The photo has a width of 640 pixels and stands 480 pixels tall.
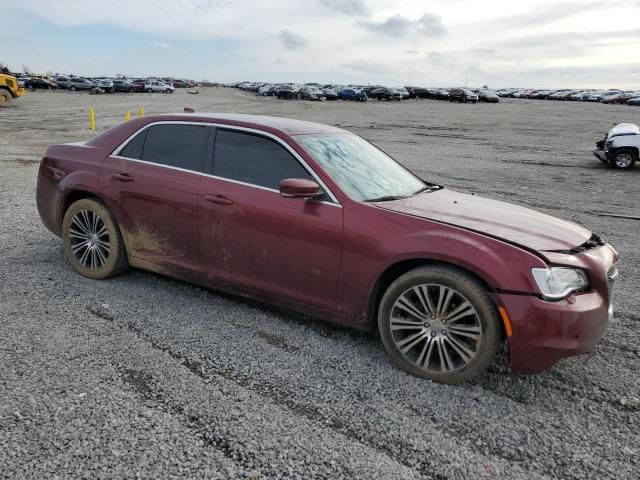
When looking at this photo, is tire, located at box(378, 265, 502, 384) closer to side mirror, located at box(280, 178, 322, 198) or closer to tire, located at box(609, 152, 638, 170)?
side mirror, located at box(280, 178, 322, 198)

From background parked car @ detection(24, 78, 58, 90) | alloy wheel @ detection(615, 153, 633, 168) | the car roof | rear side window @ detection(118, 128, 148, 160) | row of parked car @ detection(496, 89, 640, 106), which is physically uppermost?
row of parked car @ detection(496, 89, 640, 106)

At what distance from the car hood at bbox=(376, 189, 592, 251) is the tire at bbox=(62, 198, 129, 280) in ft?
8.63

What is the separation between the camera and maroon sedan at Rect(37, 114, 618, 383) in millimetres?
3143

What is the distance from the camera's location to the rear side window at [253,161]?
394 cm

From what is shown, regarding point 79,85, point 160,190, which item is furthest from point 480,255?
point 79,85

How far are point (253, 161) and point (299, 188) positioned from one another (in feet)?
2.27

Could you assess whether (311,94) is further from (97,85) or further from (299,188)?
(299,188)

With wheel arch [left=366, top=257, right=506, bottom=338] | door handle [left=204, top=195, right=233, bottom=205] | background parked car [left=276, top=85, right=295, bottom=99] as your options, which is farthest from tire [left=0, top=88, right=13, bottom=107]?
wheel arch [left=366, top=257, right=506, bottom=338]

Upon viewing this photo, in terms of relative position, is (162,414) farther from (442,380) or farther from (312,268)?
(442,380)

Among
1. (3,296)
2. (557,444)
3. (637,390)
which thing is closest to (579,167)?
(637,390)

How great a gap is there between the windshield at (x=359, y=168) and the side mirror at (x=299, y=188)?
0.23 m

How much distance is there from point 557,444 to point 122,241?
12.8 feet

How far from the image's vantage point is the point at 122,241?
4.75m

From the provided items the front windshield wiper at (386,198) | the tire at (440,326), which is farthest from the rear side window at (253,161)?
the tire at (440,326)
